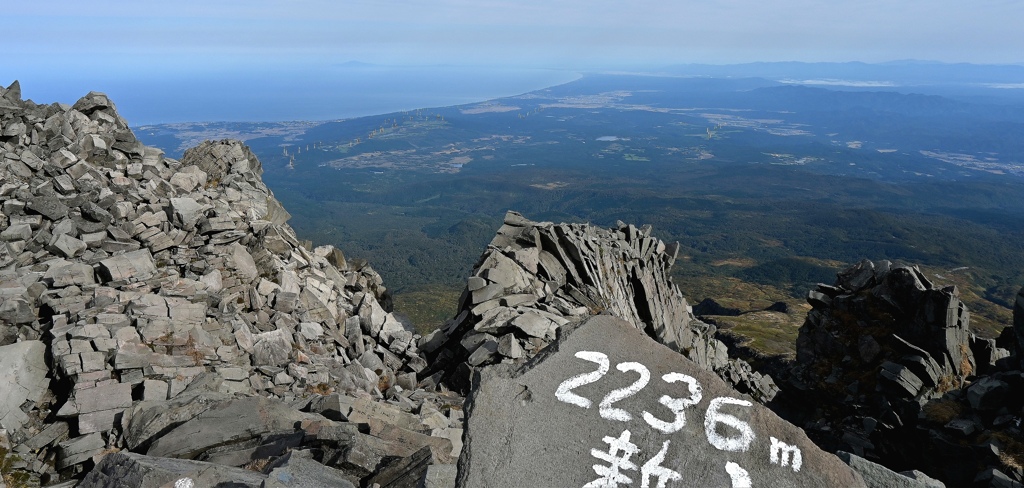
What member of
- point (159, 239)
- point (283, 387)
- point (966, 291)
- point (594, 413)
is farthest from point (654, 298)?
point (966, 291)

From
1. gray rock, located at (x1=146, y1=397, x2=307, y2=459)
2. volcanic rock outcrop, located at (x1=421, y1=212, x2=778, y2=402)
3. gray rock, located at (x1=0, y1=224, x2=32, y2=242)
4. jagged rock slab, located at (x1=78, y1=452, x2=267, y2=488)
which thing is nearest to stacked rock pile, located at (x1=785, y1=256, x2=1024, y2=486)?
volcanic rock outcrop, located at (x1=421, y1=212, x2=778, y2=402)

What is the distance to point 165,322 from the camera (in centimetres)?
1927

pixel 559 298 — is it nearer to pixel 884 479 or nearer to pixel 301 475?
pixel 301 475

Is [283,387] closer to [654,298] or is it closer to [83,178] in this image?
[83,178]

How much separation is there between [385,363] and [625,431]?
18368 mm

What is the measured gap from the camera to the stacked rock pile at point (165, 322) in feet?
47.6

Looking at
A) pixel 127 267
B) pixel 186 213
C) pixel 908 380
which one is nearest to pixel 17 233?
pixel 127 267

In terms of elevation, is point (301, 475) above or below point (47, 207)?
below

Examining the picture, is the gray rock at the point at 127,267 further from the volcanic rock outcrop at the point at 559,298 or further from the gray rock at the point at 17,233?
the volcanic rock outcrop at the point at 559,298

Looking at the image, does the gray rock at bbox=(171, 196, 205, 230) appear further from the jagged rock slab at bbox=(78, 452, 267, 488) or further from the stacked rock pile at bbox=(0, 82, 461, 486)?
the jagged rock slab at bbox=(78, 452, 267, 488)

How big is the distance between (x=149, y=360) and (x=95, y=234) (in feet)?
35.7

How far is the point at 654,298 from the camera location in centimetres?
4188

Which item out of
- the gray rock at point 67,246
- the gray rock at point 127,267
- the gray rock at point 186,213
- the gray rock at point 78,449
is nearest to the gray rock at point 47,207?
the gray rock at point 67,246

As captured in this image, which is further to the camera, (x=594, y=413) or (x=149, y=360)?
(x=149, y=360)
